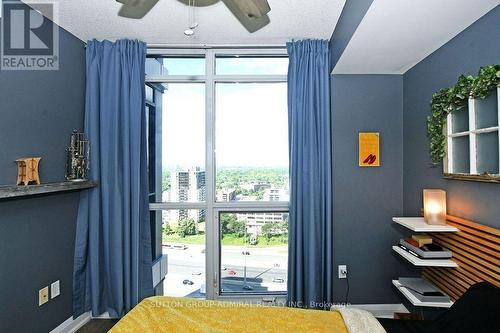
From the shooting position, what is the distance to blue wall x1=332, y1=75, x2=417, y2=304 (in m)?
2.87

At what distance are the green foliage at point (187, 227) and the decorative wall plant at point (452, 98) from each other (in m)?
2.26

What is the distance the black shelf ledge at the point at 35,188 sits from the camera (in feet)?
6.05

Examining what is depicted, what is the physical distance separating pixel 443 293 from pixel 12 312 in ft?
10.2

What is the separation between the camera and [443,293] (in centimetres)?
213

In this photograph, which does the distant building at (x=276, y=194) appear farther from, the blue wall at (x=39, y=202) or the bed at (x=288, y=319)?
the blue wall at (x=39, y=202)

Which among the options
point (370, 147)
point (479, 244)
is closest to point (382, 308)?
point (479, 244)

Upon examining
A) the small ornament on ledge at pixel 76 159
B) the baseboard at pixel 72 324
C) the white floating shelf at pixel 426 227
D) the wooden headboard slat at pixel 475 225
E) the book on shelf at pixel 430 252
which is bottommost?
the baseboard at pixel 72 324

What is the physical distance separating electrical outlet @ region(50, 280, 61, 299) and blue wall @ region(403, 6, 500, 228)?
3204 millimetres

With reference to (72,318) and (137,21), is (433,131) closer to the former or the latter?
(137,21)

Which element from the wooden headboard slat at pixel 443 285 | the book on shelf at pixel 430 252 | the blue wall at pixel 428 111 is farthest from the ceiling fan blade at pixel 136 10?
the wooden headboard slat at pixel 443 285

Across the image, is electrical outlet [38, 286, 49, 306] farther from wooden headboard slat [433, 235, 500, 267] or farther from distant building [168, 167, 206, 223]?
wooden headboard slat [433, 235, 500, 267]

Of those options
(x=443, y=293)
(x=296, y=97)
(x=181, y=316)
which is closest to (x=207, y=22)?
(x=296, y=97)

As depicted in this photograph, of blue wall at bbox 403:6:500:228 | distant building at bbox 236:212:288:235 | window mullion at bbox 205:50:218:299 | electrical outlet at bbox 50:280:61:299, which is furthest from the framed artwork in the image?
electrical outlet at bbox 50:280:61:299

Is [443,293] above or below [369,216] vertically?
below
